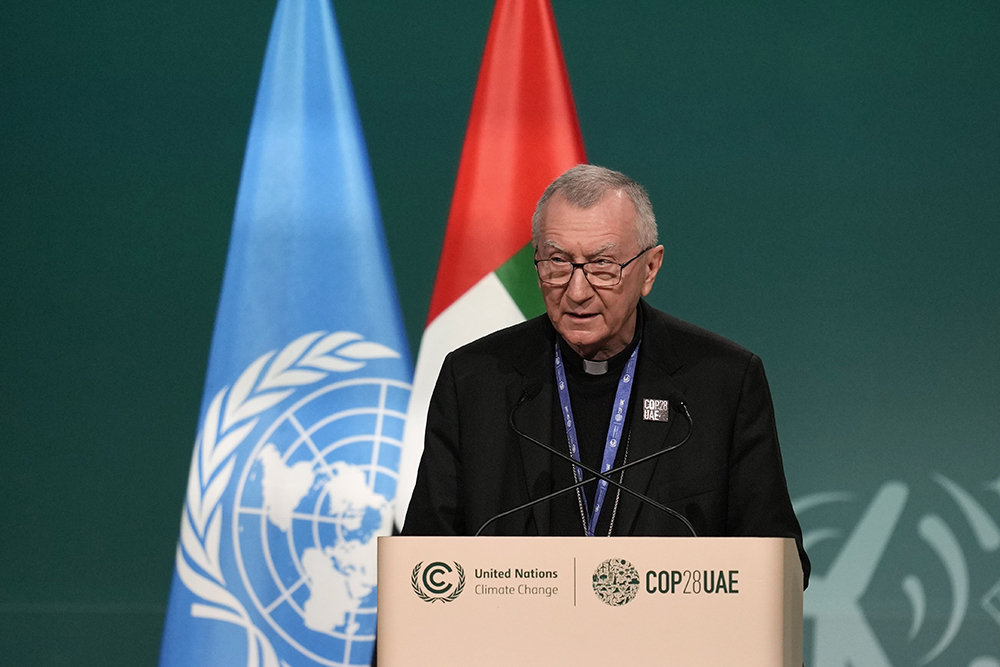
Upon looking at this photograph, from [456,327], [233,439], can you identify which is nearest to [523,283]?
[456,327]

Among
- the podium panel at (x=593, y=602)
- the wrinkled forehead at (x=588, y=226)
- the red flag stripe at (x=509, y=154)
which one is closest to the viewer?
the podium panel at (x=593, y=602)

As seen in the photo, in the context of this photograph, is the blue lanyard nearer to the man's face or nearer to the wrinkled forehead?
the man's face

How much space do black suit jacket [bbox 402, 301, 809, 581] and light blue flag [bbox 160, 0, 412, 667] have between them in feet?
3.71

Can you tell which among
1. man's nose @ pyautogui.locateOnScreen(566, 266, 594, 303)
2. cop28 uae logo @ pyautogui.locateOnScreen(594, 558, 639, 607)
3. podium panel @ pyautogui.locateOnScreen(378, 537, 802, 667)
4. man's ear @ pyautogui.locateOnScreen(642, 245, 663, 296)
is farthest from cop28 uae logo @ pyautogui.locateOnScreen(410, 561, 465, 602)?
man's ear @ pyautogui.locateOnScreen(642, 245, 663, 296)

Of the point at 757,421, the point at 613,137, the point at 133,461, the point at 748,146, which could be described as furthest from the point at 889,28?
the point at 133,461

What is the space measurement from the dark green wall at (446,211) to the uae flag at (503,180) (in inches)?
2.1

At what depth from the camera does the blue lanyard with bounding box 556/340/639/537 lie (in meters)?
1.92

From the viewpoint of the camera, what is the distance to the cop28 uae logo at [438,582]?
4.41 ft

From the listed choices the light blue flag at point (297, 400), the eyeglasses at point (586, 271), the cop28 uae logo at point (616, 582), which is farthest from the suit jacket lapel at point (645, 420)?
the light blue flag at point (297, 400)

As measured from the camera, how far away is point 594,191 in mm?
1917

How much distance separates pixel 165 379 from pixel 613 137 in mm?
1535

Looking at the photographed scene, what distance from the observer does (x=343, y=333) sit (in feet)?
10.6

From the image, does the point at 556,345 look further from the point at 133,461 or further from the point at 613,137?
the point at 133,461

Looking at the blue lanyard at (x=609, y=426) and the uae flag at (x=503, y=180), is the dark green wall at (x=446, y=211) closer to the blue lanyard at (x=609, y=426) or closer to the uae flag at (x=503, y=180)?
the uae flag at (x=503, y=180)
